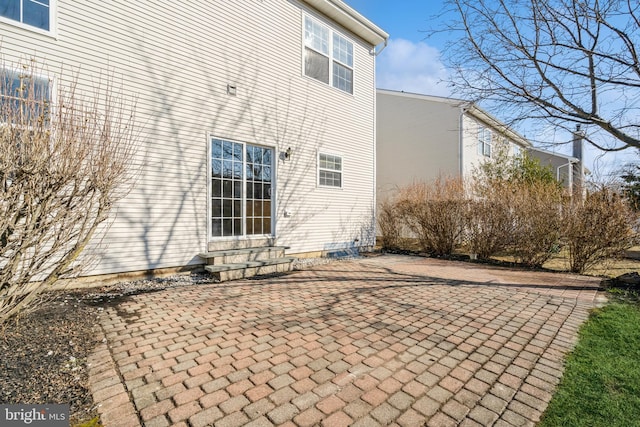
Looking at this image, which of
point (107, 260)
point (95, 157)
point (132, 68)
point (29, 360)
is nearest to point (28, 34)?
point (132, 68)

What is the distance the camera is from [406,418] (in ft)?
6.76

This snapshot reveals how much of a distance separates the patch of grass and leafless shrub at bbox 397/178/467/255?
5998mm

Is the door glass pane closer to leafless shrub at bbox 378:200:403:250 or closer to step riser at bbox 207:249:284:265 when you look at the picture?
step riser at bbox 207:249:284:265

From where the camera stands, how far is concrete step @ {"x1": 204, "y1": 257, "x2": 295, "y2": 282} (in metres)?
6.05

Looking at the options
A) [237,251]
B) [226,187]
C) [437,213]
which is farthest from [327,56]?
[237,251]

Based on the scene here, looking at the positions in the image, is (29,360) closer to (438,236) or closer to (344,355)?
(344,355)

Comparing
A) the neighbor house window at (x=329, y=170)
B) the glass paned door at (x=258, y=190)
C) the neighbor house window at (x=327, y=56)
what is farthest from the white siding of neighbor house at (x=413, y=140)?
the glass paned door at (x=258, y=190)

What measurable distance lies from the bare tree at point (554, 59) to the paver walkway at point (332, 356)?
10.3 feet

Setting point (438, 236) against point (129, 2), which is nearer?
point (129, 2)

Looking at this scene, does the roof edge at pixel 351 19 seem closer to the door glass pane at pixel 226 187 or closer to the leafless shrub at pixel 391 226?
the door glass pane at pixel 226 187

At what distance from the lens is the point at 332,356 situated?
9.52ft

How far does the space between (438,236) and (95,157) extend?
9.32 metres

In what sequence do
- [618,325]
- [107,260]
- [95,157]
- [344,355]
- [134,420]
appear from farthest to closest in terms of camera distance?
[107,260] → [618,325] → [95,157] → [344,355] → [134,420]

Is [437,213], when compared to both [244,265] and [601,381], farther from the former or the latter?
[601,381]
